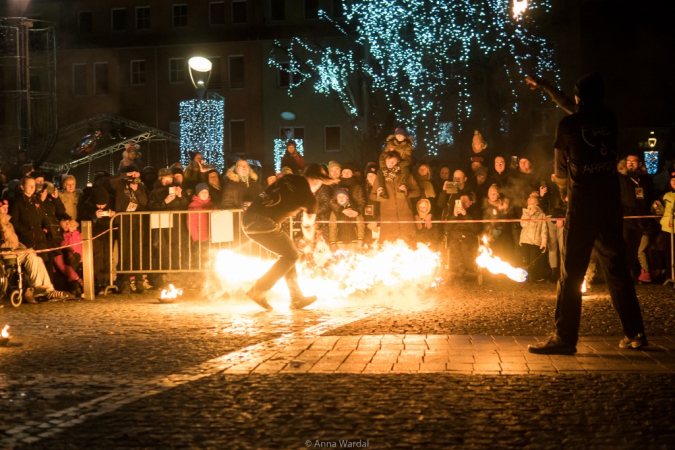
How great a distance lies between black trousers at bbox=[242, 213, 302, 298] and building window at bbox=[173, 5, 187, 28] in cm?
4299

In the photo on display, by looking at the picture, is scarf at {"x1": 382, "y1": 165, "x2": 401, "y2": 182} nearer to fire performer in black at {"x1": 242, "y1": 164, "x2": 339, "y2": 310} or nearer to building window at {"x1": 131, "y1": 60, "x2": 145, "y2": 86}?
fire performer in black at {"x1": 242, "y1": 164, "x2": 339, "y2": 310}

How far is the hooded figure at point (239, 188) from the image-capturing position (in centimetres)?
1719

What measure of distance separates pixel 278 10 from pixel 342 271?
39840 mm

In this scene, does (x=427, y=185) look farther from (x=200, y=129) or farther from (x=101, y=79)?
(x=101, y=79)

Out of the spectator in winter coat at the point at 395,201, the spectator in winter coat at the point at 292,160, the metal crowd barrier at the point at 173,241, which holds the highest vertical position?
the spectator in winter coat at the point at 292,160

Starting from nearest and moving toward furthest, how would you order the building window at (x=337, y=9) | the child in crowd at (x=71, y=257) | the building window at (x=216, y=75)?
the child in crowd at (x=71, y=257) → the building window at (x=337, y=9) → the building window at (x=216, y=75)

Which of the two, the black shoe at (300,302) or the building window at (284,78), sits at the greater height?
the building window at (284,78)

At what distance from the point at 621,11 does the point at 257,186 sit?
36.6 metres

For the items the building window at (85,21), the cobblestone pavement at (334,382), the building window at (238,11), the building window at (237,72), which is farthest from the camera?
the building window at (85,21)

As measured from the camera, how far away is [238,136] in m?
51.4

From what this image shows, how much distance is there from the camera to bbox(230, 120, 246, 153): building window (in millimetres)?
51062

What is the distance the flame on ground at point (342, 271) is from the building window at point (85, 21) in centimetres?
4266

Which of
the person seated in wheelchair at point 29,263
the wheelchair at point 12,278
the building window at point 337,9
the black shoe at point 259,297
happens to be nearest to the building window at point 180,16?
the building window at point 337,9

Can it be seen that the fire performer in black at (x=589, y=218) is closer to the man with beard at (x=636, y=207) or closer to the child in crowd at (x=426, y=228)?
the man with beard at (x=636, y=207)
